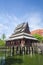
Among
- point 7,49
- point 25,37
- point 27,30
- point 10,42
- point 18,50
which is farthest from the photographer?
point 27,30

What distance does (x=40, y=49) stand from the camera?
45.8 metres

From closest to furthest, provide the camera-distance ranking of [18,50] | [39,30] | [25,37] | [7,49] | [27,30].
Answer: [18,50], [7,49], [25,37], [27,30], [39,30]

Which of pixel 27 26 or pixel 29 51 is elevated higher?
pixel 27 26

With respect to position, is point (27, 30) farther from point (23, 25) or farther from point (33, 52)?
point (33, 52)

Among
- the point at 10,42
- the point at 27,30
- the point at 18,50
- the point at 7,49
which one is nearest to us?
the point at 18,50

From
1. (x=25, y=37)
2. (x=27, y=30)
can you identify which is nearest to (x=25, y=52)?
(x=25, y=37)

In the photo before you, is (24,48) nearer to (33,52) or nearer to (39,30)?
(33,52)

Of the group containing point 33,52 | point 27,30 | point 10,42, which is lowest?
point 33,52

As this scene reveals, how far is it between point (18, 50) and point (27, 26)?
22923 mm

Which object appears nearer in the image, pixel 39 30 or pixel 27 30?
pixel 27 30

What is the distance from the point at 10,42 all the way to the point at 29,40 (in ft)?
34.8

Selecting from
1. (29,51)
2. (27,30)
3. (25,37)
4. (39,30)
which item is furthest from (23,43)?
(39,30)

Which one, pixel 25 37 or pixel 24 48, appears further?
pixel 25 37

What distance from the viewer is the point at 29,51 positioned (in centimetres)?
4572
